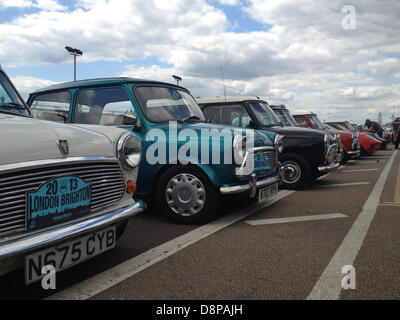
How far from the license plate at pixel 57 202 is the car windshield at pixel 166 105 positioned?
205cm

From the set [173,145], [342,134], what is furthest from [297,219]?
[342,134]

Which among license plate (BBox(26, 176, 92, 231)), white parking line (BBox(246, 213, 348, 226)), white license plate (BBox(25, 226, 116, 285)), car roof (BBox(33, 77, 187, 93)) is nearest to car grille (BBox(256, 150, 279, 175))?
white parking line (BBox(246, 213, 348, 226))

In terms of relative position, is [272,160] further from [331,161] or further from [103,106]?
[331,161]

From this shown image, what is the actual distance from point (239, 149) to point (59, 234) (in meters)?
2.37

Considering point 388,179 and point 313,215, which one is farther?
point 388,179

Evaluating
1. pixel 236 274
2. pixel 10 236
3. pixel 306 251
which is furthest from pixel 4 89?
pixel 306 251

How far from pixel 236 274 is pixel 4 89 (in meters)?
2.55

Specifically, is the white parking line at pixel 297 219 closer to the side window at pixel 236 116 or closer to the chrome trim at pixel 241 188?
the chrome trim at pixel 241 188

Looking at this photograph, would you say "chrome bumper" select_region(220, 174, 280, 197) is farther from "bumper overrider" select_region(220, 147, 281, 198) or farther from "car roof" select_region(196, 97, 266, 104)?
"car roof" select_region(196, 97, 266, 104)

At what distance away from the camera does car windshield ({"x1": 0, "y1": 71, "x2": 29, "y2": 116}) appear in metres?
3.12

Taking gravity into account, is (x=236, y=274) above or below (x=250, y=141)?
below

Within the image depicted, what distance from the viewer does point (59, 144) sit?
235 cm
